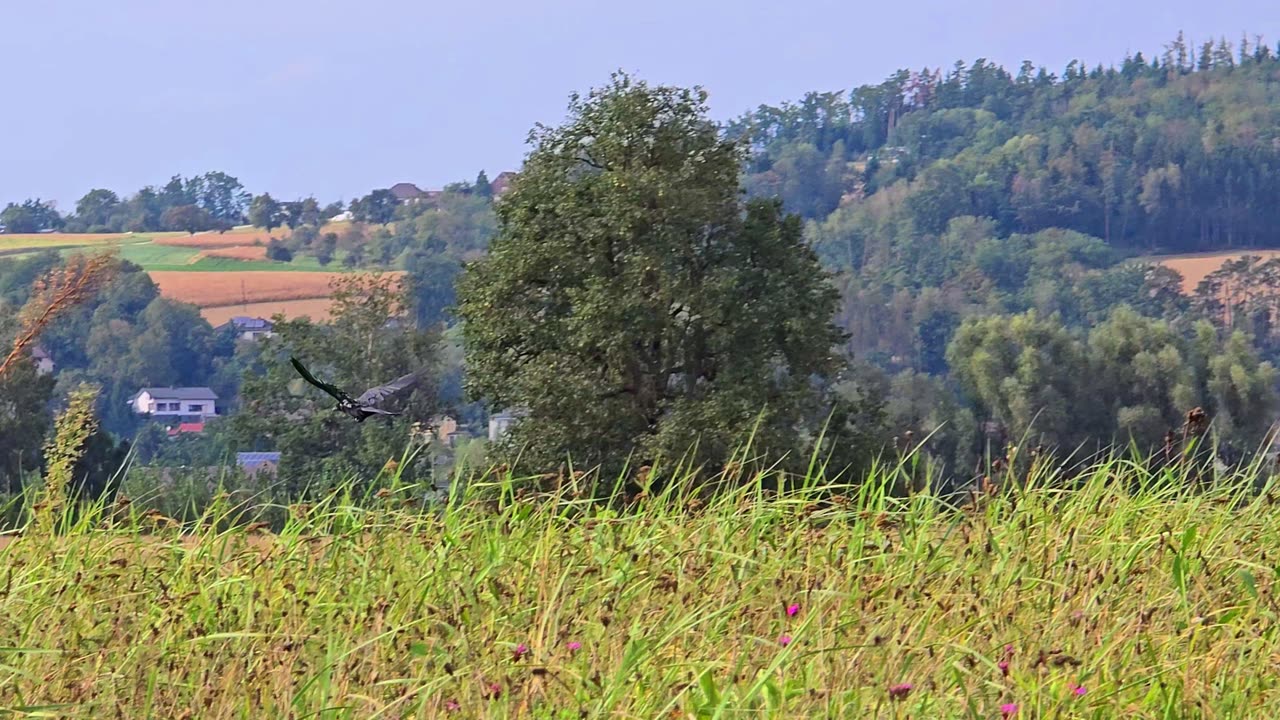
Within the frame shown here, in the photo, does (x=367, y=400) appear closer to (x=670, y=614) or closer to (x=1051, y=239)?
(x=670, y=614)

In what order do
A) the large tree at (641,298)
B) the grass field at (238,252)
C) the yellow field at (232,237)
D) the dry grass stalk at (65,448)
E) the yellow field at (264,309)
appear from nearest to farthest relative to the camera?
the dry grass stalk at (65,448) → the large tree at (641,298) → the yellow field at (264,309) → the grass field at (238,252) → the yellow field at (232,237)

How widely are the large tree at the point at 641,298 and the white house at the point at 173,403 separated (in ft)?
215

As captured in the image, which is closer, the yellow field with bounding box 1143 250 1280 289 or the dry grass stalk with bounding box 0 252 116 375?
the dry grass stalk with bounding box 0 252 116 375

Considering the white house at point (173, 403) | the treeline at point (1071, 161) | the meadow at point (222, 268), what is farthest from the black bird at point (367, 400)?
the treeline at point (1071, 161)

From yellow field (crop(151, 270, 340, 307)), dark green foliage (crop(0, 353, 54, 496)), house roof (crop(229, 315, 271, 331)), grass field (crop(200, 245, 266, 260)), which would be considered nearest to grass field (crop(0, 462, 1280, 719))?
dark green foliage (crop(0, 353, 54, 496))

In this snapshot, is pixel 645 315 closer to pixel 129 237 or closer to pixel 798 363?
pixel 798 363

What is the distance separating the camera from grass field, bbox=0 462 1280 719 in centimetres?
416

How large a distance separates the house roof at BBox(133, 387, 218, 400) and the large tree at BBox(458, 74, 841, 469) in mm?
68257

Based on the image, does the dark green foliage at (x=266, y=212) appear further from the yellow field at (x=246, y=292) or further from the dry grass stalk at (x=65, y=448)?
the dry grass stalk at (x=65, y=448)

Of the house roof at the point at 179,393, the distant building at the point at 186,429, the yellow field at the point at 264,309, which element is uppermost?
the yellow field at the point at 264,309

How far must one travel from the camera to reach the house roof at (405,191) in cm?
16488

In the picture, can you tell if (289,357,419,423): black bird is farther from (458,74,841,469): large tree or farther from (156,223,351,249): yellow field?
(156,223,351,249): yellow field

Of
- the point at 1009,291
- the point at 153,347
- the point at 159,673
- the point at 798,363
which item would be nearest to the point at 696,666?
the point at 159,673

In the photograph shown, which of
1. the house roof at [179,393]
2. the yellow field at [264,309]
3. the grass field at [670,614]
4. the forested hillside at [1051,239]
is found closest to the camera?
A: the grass field at [670,614]
